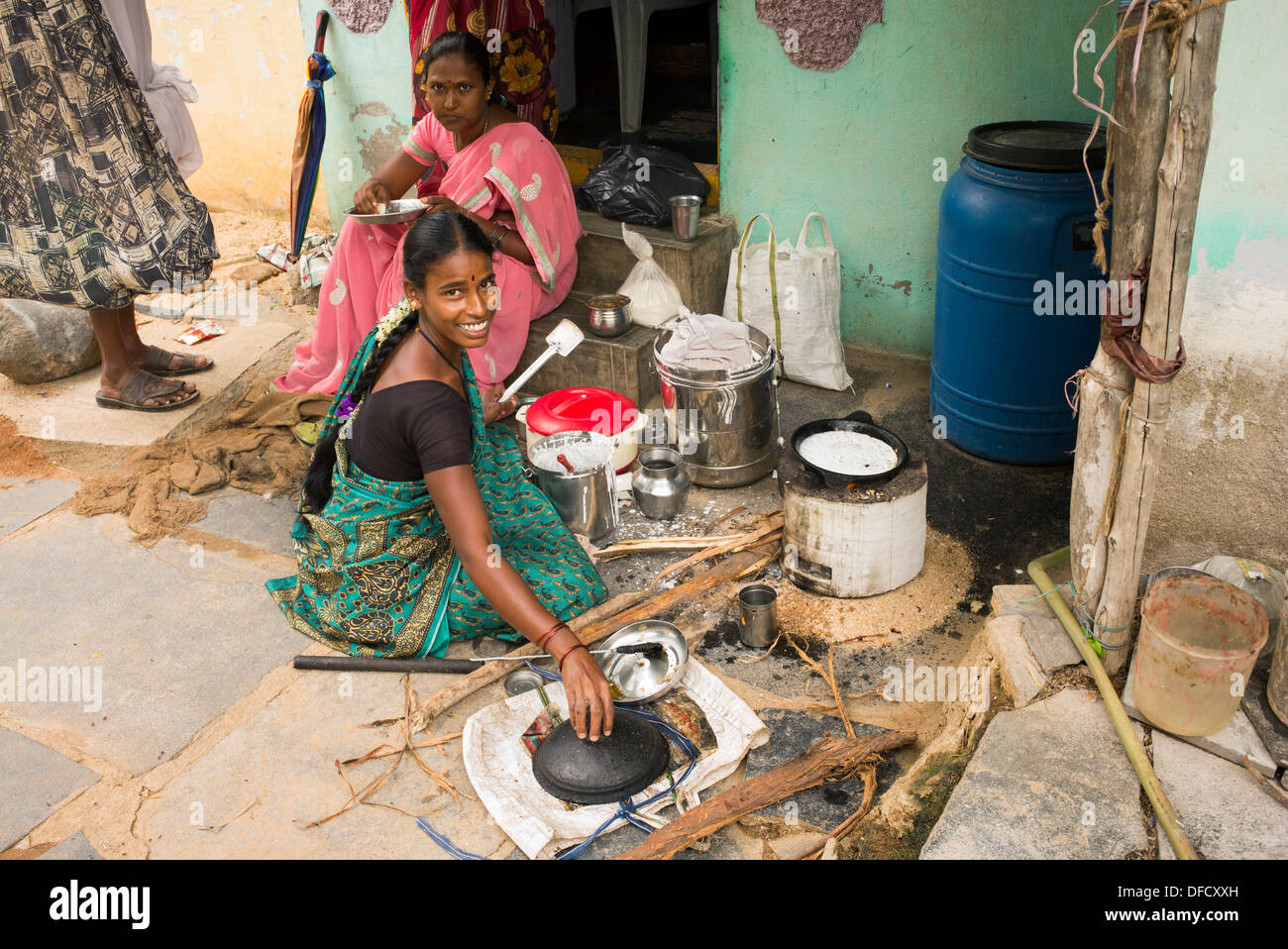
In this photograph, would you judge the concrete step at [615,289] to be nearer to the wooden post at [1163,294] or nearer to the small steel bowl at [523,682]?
the small steel bowl at [523,682]

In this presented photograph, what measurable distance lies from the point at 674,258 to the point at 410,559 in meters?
2.34

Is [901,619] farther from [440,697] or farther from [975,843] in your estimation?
[440,697]

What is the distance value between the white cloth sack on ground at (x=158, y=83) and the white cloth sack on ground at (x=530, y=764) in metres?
3.41

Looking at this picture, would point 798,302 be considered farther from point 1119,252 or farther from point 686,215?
point 1119,252

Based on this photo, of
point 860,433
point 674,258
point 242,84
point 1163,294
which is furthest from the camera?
point 242,84

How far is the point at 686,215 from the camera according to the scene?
16.4 ft

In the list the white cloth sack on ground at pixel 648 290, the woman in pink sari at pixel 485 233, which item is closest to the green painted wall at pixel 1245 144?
the white cloth sack on ground at pixel 648 290

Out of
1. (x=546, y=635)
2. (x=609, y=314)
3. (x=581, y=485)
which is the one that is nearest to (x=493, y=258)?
(x=609, y=314)

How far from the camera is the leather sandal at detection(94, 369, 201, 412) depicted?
525 cm

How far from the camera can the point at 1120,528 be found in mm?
2730

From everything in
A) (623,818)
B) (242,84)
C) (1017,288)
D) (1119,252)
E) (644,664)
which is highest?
(242,84)

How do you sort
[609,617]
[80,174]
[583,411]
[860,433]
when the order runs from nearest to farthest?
[609,617], [860,433], [583,411], [80,174]

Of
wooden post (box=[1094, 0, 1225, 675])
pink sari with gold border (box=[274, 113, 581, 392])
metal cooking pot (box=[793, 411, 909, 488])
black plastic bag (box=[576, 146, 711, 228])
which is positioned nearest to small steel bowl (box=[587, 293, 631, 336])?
pink sari with gold border (box=[274, 113, 581, 392])
